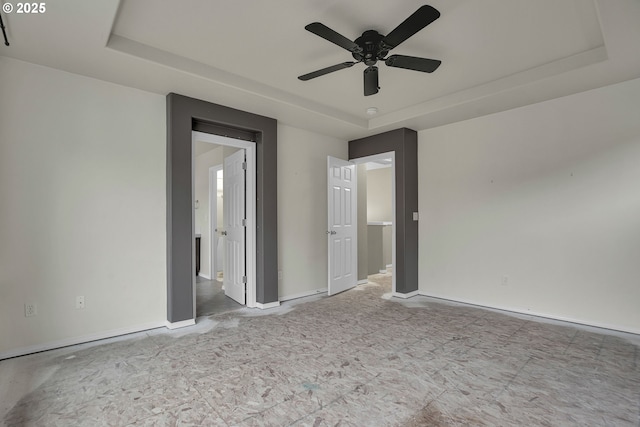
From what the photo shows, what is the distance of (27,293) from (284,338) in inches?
87.3

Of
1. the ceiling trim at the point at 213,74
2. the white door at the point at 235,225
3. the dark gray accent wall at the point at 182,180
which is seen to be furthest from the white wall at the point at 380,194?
the dark gray accent wall at the point at 182,180

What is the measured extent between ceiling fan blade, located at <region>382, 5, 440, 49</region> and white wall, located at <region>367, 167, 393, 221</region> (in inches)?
230

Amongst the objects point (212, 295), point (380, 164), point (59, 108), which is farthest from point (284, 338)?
point (380, 164)

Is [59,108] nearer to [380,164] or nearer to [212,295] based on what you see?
[212,295]

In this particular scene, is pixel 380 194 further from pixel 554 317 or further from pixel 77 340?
pixel 77 340

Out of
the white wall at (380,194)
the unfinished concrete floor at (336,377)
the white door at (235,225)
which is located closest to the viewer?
the unfinished concrete floor at (336,377)

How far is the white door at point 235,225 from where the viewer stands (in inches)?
165

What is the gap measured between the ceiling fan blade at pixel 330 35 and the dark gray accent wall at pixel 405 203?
7.98 ft

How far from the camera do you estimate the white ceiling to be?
2.16m

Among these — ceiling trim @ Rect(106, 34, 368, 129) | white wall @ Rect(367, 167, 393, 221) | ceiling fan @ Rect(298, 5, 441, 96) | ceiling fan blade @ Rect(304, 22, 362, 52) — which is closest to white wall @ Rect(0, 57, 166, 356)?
ceiling trim @ Rect(106, 34, 368, 129)

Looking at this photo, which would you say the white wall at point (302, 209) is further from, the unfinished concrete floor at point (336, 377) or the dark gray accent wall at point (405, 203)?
the unfinished concrete floor at point (336, 377)

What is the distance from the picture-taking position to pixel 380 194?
8125mm

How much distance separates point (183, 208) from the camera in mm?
3322

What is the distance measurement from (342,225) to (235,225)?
5.31 ft
